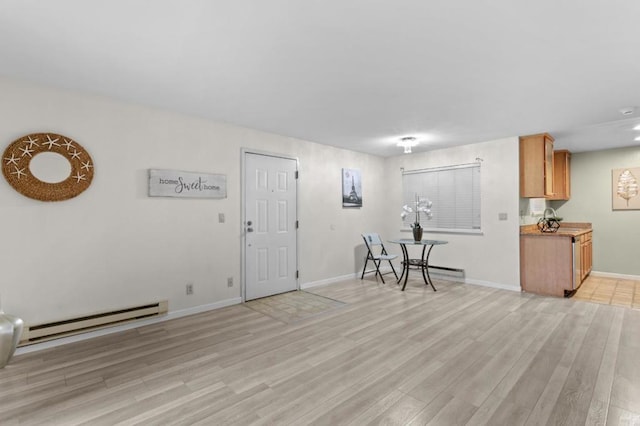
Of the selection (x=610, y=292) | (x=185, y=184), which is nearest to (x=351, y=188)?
(x=185, y=184)

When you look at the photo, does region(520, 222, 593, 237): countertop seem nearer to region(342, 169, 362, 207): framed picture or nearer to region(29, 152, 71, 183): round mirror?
region(342, 169, 362, 207): framed picture

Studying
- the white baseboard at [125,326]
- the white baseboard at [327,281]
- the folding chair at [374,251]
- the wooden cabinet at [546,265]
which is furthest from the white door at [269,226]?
the wooden cabinet at [546,265]

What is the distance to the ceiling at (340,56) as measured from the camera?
6.34 ft

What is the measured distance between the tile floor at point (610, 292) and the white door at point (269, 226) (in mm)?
4297

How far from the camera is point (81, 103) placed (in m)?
3.21

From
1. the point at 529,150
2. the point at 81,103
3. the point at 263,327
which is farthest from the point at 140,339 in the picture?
the point at 529,150

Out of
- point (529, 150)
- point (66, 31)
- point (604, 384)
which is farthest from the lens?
point (529, 150)

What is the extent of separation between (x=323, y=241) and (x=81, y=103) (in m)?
3.79

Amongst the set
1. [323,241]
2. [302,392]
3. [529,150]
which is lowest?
[302,392]

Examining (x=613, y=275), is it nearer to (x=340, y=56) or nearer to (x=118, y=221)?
(x=340, y=56)

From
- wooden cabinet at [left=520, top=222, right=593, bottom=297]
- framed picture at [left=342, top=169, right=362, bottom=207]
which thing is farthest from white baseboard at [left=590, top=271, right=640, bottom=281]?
framed picture at [left=342, top=169, right=362, bottom=207]

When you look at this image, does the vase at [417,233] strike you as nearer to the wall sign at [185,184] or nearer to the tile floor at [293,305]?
the tile floor at [293,305]

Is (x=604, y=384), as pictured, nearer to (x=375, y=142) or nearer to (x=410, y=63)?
(x=410, y=63)

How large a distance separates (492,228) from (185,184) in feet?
15.5
